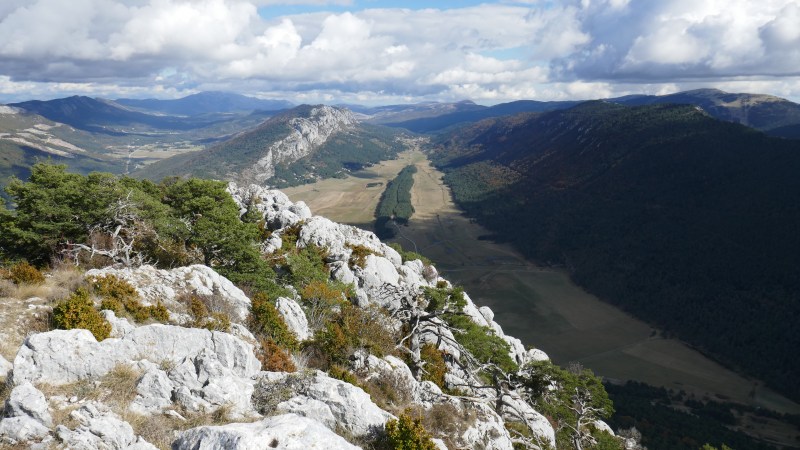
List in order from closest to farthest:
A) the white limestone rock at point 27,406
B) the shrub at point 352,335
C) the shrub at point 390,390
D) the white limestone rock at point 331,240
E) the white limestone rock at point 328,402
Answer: the white limestone rock at point 27,406 < the white limestone rock at point 328,402 < the shrub at point 390,390 < the shrub at point 352,335 < the white limestone rock at point 331,240

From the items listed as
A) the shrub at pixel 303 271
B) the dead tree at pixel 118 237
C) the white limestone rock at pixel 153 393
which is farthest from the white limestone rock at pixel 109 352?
the shrub at pixel 303 271

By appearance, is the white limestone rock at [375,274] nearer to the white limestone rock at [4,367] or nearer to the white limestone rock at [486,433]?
the white limestone rock at [486,433]

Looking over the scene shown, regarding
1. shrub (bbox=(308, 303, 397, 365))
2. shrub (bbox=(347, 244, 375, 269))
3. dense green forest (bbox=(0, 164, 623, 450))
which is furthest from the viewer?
shrub (bbox=(347, 244, 375, 269))

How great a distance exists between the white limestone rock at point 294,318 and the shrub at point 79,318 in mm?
8990

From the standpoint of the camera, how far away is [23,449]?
10023 mm

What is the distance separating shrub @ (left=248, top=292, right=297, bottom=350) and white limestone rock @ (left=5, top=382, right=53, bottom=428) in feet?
34.1

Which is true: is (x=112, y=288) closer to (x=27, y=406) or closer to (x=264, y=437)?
(x=27, y=406)

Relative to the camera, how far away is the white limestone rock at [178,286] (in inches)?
802

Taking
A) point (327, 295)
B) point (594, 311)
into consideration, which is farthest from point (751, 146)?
→ point (327, 295)

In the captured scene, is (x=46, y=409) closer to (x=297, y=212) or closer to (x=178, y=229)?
(x=178, y=229)

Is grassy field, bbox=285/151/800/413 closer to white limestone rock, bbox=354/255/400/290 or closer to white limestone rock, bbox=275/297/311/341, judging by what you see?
white limestone rock, bbox=354/255/400/290

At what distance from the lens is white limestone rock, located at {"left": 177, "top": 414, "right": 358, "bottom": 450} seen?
10.4m

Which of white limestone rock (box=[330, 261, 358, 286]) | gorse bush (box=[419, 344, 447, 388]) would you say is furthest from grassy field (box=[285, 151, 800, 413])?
gorse bush (box=[419, 344, 447, 388])

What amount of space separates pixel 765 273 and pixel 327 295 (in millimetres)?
143498
